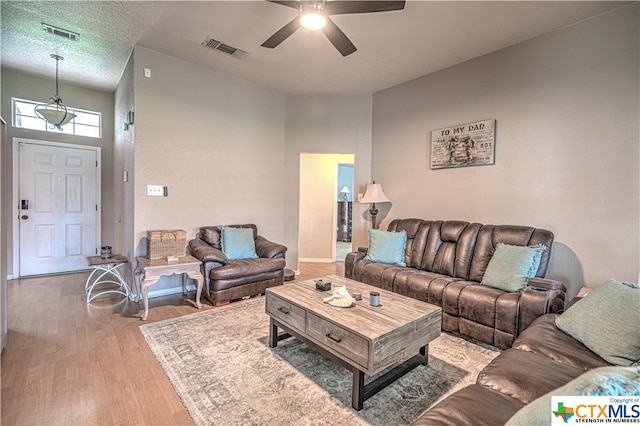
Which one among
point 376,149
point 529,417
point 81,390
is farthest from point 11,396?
point 376,149

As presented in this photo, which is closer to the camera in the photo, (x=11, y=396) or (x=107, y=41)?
(x=11, y=396)

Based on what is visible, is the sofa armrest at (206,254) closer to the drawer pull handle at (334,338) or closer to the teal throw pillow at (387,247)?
the teal throw pillow at (387,247)

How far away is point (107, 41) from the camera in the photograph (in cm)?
343

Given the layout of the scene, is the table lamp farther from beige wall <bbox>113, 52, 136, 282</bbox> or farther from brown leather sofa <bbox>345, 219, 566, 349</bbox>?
beige wall <bbox>113, 52, 136, 282</bbox>

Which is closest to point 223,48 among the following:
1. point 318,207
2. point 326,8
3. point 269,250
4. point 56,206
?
point 326,8

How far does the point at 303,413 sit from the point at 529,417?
131 cm

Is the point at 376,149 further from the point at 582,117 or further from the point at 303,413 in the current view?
the point at 303,413

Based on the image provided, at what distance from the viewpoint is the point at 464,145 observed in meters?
3.73

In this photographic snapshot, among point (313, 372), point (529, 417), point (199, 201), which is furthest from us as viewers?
point (199, 201)

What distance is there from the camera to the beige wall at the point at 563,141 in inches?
103

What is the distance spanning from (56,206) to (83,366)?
12.2ft

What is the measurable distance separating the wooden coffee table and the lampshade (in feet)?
7.36

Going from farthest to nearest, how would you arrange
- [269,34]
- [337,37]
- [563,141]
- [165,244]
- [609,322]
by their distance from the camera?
[165,244], [269,34], [563,141], [337,37], [609,322]

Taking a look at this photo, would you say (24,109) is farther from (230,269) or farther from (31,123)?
(230,269)
